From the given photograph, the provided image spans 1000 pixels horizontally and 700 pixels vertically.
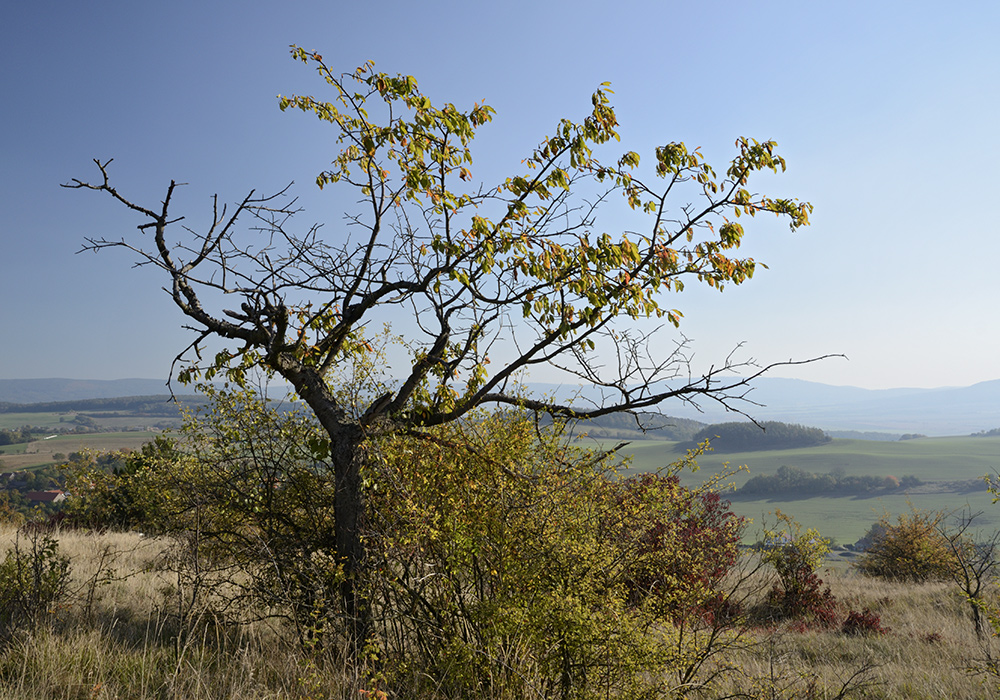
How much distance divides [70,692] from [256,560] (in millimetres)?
1486

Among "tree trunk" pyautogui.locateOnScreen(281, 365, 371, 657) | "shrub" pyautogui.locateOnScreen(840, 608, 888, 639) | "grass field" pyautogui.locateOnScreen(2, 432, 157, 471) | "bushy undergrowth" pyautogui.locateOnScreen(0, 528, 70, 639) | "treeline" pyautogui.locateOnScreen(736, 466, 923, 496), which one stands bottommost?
"treeline" pyautogui.locateOnScreen(736, 466, 923, 496)

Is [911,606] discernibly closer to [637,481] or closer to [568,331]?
[637,481]

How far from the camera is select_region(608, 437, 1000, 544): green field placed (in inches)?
2625

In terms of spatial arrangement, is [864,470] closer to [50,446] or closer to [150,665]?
[150,665]

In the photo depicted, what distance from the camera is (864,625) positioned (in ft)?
33.3

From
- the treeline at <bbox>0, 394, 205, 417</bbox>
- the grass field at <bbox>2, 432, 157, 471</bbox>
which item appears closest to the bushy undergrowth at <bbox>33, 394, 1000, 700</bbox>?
the grass field at <bbox>2, 432, 157, 471</bbox>

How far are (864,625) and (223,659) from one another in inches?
438

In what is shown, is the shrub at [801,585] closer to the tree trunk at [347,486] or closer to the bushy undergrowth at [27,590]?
the tree trunk at [347,486]

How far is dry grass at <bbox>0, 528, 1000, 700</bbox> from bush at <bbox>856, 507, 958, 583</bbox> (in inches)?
321

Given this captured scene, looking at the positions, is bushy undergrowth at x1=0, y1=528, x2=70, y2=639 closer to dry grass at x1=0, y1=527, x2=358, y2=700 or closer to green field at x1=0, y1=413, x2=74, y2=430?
dry grass at x1=0, y1=527, x2=358, y2=700

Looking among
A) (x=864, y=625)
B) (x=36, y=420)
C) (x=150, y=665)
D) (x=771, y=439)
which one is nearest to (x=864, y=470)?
(x=771, y=439)

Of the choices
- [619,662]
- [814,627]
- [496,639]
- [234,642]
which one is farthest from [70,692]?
[814,627]

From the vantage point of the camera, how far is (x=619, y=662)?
342 cm

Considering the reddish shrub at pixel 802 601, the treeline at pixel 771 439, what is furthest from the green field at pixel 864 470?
the reddish shrub at pixel 802 601
